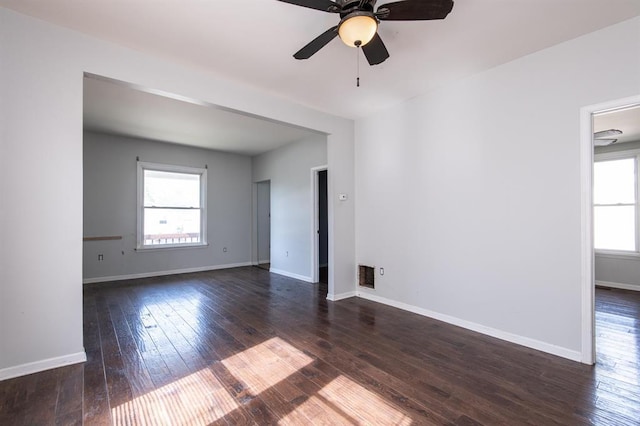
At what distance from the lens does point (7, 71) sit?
2.28 meters

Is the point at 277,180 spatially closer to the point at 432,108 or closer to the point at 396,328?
the point at 432,108

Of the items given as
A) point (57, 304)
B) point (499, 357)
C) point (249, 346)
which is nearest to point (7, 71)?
point (57, 304)

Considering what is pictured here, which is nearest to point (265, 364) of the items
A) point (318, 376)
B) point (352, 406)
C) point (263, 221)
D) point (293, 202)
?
point (318, 376)

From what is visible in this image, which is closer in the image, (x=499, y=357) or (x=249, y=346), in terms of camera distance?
(x=499, y=357)

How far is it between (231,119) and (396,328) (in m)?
3.86

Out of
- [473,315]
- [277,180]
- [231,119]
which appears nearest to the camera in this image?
[473,315]

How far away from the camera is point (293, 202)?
6309 mm

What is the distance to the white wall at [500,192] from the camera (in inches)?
103

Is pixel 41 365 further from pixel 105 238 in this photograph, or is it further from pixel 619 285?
pixel 619 285

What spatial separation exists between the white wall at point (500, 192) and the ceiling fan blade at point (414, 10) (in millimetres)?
1683

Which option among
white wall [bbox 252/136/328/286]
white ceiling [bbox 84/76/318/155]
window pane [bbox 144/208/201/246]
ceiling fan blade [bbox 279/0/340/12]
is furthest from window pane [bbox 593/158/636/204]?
window pane [bbox 144/208/201/246]

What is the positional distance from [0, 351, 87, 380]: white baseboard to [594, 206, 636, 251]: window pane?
308 inches

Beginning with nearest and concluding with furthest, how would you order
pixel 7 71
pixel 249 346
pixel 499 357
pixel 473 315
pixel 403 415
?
pixel 403 415, pixel 7 71, pixel 499 357, pixel 249 346, pixel 473 315

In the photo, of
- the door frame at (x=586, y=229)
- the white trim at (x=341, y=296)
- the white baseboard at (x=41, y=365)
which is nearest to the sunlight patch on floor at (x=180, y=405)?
the white baseboard at (x=41, y=365)
